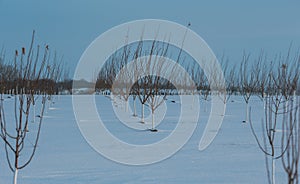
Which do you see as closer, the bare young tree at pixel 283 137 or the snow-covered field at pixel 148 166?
the bare young tree at pixel 283 137

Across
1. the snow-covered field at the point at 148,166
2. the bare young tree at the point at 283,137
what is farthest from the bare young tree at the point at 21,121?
the bare young tree at the point at 283,137

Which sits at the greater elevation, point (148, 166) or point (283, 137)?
point (283, 137)

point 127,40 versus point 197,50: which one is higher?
point 127,40

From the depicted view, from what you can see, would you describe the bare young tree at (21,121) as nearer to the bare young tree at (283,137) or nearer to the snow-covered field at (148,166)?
the snow-covered field at (148,166)

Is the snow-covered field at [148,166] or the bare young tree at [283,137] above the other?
the bare young tree at [283,137]

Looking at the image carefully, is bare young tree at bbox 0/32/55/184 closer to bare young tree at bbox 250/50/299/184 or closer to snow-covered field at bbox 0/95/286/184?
snow-covered field at bbox 0/95/286/184

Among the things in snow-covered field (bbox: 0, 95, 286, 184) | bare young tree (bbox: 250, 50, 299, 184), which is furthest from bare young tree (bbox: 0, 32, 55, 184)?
bare young tree (bbox: 250, 50, 299, 184)

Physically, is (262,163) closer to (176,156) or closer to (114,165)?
(176,156)

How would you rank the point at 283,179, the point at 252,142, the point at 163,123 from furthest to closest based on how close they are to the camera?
the point at 163,123 → the point at 252,142 → the point at 283,179

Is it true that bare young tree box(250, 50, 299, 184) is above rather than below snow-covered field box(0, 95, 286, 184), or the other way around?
above

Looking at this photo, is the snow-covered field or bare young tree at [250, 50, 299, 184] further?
the snow-covered field

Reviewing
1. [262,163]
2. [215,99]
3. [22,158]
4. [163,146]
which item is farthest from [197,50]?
[215,99]

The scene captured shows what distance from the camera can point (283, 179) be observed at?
→ 4.24 m

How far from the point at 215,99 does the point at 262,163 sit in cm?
1823
